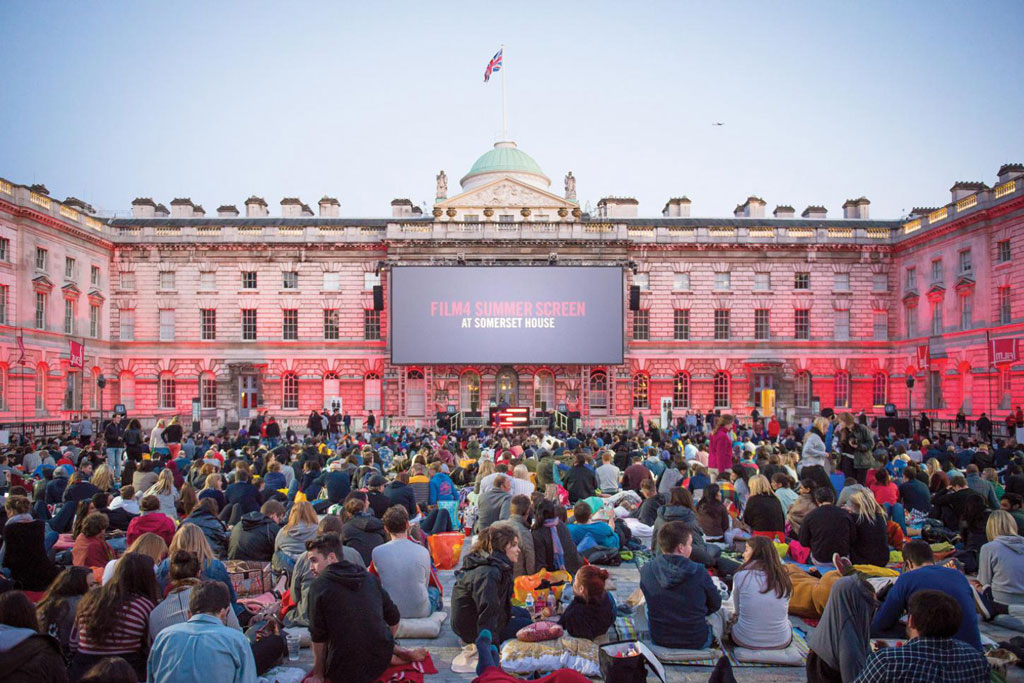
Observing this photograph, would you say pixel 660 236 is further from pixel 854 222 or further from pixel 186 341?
pixel 186 341

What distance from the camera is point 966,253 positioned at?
35.2 meters

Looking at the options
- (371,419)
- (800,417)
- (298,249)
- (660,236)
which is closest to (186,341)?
(298,249)

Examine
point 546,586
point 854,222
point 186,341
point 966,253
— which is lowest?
point 546,586

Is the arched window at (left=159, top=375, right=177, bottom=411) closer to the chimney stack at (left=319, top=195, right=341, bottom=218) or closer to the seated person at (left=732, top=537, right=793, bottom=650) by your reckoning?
the chimney stack at (left=319, top=195, right=341, bottom=218)

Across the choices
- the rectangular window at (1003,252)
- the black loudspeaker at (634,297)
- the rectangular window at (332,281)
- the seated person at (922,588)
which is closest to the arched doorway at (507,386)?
the black loudspeaker at (634,297)

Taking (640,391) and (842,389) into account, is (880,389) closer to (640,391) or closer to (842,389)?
(842,389)

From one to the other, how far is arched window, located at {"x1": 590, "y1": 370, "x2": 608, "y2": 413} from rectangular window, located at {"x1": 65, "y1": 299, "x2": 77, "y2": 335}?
25.7 m

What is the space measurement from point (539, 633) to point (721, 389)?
1443 inches

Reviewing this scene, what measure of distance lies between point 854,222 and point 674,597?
43939 millimetres

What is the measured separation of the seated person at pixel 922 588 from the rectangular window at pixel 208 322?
39.7 meters

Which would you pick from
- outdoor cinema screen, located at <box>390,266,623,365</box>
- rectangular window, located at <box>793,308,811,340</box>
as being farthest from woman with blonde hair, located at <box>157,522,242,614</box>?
rectangular window, located at <box>793,308,811,340</box>

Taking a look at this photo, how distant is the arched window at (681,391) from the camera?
41812 millimetres

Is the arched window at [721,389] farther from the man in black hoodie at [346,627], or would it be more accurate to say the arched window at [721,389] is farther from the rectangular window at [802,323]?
the man in black hoodie at [346,627]

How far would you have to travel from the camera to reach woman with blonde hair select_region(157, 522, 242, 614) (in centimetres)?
693
